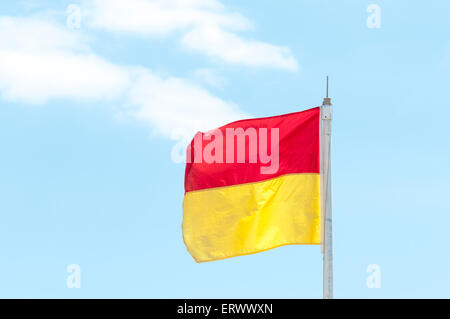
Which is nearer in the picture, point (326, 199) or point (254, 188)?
point (326, 199)

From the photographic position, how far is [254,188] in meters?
18.6

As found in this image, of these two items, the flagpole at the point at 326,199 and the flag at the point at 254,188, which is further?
the flag at the point at 254,188

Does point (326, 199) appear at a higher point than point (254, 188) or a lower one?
lower

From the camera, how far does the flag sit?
17875mm

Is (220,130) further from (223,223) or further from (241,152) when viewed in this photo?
(223,223)

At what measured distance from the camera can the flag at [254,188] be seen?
17.9 metres

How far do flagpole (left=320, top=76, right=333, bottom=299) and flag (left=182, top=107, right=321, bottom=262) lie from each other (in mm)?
411

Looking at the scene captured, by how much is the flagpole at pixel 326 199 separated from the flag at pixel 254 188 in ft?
1.35

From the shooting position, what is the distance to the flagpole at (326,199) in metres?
16.8

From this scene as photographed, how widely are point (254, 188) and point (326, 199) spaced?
204 cm

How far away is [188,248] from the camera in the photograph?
749 inches

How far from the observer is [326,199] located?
17.2 meters
